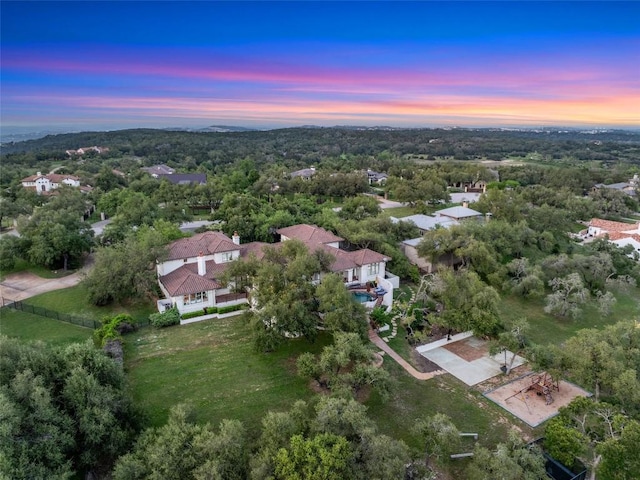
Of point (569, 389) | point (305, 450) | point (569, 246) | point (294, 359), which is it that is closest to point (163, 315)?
point (294, 359)

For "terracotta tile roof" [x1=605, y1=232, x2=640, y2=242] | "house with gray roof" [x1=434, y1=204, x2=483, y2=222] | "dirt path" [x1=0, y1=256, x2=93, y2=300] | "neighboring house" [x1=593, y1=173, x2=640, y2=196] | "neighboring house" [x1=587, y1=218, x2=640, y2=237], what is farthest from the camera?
"neighboring house" [x1=593, y1=173, x2=640, y2=196]

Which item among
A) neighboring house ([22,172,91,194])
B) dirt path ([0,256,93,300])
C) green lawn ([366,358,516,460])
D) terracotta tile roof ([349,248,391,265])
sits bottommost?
green lawn ([366,358,516,460])

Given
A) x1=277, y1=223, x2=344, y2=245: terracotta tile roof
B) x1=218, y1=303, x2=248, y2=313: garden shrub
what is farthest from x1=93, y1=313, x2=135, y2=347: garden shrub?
x1=277, y1=223, x2=344, y2=245: terracotta tile roof

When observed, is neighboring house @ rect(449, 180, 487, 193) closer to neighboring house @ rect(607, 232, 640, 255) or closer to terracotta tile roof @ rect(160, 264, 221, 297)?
neighboring house @ rect(607, 232, 640, 255)

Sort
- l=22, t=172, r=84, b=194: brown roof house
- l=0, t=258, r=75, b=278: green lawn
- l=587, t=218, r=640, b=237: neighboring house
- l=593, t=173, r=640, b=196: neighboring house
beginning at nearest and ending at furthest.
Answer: l=0, t=258, r=75, b=278: green lawn < l=587, t=218, r=640, b=237: neighboring house < l=22, t=172, r=84, b=194: brown roof house < l=593, t=173, r=640, b=196: neighboring house

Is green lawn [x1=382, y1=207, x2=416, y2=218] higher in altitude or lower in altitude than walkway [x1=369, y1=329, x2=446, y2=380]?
higher

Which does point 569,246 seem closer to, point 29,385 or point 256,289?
point 256,289
